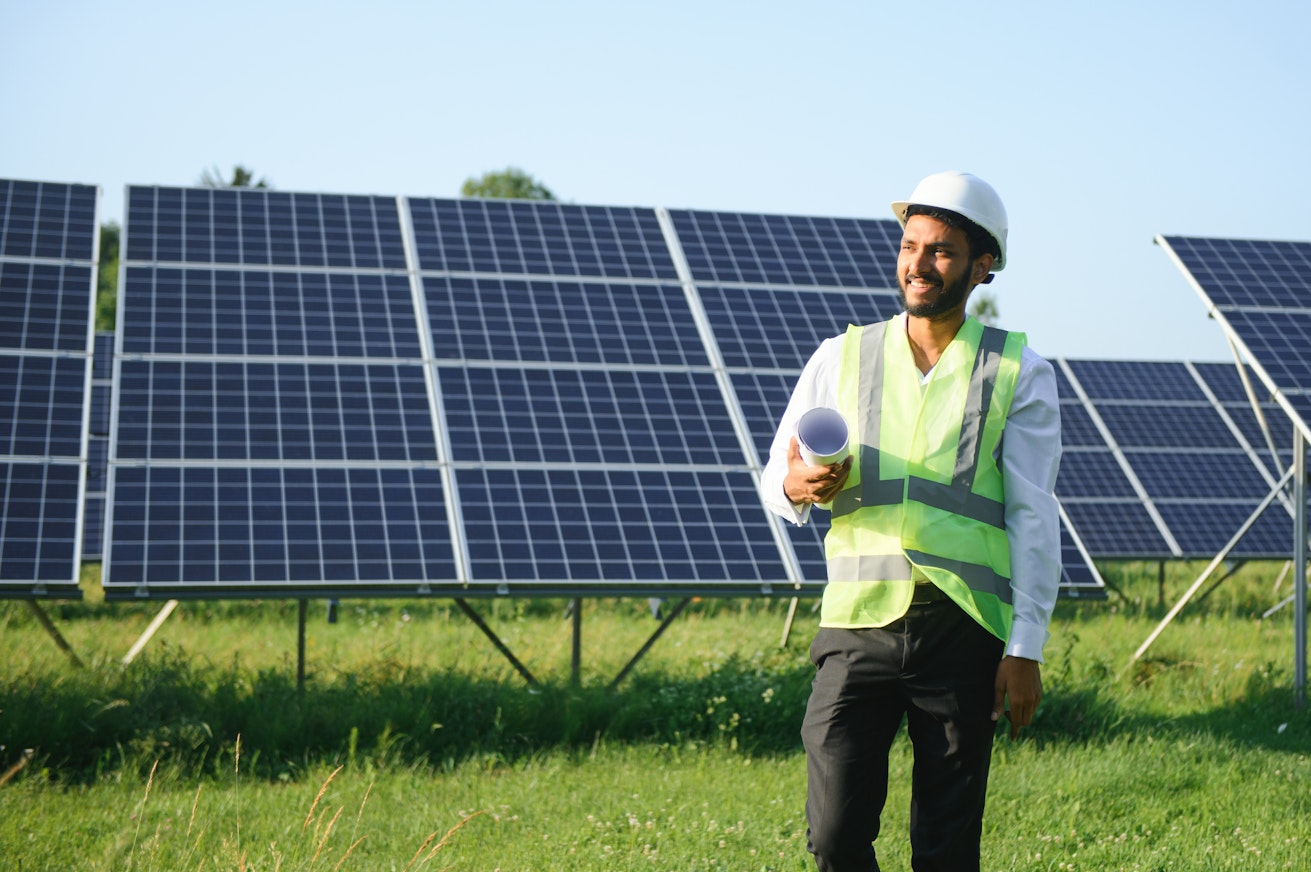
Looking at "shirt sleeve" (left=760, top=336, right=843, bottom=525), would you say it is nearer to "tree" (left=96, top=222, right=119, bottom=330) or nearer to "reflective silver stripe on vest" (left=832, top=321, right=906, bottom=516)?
Answer: "reflective silver stripe on vest" (left=832, top=321, right=906, bottom=516)

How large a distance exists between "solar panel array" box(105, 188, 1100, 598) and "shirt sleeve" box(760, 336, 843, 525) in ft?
12.3

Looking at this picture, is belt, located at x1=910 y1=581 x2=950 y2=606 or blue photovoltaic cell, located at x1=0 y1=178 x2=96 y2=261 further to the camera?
blue photovoltaic cell, located at x1=0 y1=178 x2=96 y2=261

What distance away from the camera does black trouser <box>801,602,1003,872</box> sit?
3424 mm

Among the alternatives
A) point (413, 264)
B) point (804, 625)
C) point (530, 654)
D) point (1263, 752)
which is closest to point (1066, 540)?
point (1263, 752)

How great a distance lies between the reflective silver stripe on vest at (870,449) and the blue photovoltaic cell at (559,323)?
5284 millimetres

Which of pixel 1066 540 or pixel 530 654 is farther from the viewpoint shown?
pixel 530 654

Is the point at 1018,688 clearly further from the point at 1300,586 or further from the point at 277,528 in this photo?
the point at 1300,586

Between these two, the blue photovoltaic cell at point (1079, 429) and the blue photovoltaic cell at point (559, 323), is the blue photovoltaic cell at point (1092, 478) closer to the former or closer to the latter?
the blue photovoltaic cell at point (1079, 429)

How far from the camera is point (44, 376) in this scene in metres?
8.10

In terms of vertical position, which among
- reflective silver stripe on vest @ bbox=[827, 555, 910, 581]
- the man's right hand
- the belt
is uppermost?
the man's right hand

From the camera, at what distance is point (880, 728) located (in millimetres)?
3508

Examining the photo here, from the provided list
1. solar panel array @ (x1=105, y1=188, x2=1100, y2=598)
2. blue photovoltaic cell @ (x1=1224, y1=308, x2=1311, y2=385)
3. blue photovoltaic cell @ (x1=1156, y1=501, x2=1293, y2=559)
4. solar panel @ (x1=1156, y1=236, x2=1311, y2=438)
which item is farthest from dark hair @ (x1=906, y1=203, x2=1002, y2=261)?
blue photovoltaic cell @ (x1=1156, y1=501, x2=1293, y2=559)

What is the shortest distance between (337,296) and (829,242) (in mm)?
4062

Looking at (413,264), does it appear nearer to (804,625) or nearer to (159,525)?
(159,525)
